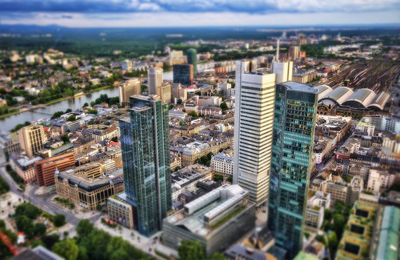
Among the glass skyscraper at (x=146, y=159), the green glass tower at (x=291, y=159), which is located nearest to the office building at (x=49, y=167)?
the glass skyscraper at (x=146, y=159)

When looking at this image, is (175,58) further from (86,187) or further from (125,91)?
(86,187)

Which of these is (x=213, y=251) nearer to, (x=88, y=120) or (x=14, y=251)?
(x=14, y=251)

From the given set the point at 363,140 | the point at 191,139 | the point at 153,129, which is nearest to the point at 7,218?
the point at 153,129

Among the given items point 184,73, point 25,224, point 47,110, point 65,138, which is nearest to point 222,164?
point 25,224

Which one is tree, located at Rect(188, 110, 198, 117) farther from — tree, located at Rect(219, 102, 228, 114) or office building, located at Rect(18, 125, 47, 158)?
office building, located at Rect(18, 125, 47, 158)

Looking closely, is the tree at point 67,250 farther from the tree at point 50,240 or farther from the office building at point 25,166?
the office building at point 25,166

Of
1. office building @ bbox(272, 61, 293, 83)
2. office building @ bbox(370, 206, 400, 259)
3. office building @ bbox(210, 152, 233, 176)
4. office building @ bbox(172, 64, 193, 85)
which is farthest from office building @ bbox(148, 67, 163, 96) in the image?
office building @ bbox(370, 206, 400, 259)

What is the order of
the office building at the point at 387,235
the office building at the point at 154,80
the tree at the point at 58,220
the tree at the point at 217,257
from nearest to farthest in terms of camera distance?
the office building at the point at 387,235 → the tree at the point at 217,257 → the tree at the point at 58,220 → the office building at the point at 154,80
